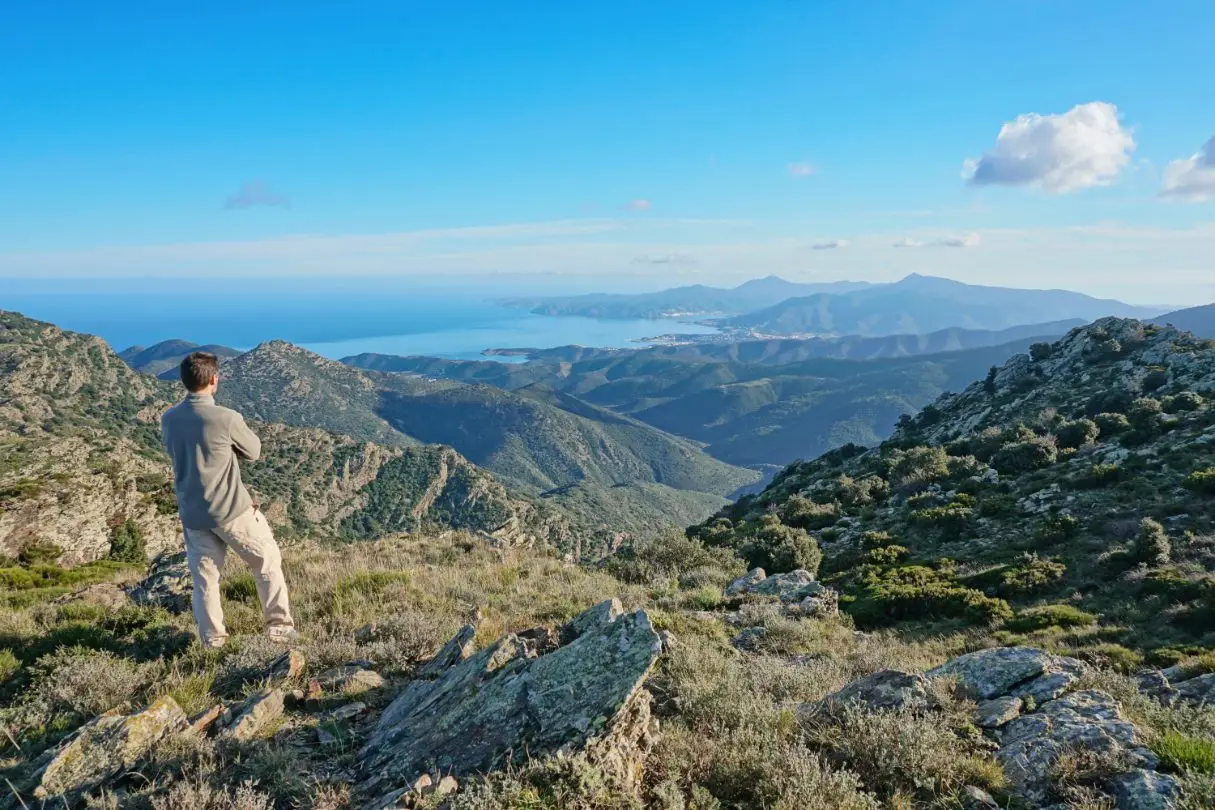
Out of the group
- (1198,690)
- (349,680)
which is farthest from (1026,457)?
(349,680)

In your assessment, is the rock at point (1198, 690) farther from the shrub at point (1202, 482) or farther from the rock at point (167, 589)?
the shrub at point (1202, 482)

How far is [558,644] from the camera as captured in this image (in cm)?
478

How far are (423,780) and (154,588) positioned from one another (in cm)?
612

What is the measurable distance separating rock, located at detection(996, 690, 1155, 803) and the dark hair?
21.5ft

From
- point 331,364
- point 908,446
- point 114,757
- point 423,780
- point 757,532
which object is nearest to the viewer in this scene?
point 423,780

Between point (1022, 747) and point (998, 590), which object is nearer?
point (1022, 747)

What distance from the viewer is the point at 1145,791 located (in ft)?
9.94

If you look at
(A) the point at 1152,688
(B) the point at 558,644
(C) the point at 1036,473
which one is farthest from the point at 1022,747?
(C) the point at 1036,473

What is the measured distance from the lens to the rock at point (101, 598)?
6710 millimetres

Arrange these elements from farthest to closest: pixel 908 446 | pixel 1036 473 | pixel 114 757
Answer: pixel 908 446, pixel 1036 473, pixel 114 757

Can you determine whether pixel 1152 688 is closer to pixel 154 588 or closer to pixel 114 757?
pixel 114 757

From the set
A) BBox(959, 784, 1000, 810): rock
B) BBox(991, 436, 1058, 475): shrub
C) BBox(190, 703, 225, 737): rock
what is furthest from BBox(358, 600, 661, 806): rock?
BBox(991, 436, 1058, 475): shrub

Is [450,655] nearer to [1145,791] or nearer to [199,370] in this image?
[199,370]

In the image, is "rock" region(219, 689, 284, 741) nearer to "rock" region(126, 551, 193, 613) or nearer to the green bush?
"rock" region(126, 551, 193, 613)
